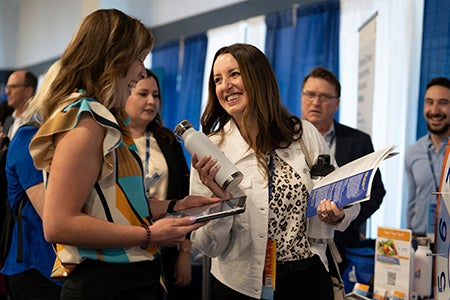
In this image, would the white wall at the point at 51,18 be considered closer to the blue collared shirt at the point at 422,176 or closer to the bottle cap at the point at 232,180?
the blue collared shirt at the point at 422,176

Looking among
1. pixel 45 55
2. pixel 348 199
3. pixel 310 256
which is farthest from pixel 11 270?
pixel 45 55

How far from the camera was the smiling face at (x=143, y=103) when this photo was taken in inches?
128

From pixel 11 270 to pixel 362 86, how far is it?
3193mm

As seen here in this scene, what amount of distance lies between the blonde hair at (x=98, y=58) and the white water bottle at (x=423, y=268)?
149 centimetres

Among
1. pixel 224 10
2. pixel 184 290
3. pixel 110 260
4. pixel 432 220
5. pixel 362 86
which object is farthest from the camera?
pixel 224 10

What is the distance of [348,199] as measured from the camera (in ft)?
5.95

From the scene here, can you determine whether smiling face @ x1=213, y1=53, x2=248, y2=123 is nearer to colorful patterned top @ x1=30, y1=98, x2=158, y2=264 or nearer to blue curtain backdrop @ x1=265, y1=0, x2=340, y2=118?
colorful patterned top @ x1=30, y1=98, x2=158, y2=264

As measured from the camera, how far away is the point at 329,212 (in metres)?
1.94

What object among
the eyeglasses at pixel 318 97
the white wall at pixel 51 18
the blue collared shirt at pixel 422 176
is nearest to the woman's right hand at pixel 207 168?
the eyeglasses at pixel 318 97

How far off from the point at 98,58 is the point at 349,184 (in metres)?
0.82

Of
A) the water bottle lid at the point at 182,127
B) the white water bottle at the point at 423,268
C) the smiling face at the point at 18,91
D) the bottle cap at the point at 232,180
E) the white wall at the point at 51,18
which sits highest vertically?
the white wall at the point at 51,18

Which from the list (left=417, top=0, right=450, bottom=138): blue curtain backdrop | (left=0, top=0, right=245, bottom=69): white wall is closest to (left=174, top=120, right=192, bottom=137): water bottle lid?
(left=417, top=0, right=450, bottom=138): blue curtain backdrop

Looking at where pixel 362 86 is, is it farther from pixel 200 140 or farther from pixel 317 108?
pixel 200 140

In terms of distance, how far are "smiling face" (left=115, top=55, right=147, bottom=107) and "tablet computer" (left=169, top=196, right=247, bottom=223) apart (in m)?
0.35
